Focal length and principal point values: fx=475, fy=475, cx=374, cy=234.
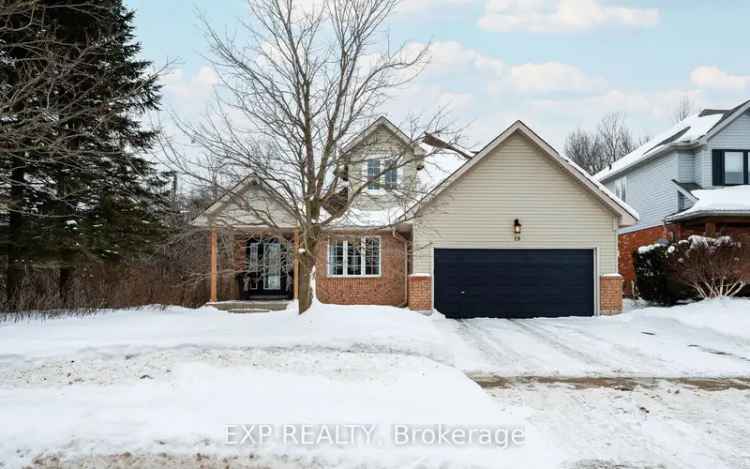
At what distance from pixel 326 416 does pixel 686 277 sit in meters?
13.4

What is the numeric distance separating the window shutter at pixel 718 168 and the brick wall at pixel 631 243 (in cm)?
248

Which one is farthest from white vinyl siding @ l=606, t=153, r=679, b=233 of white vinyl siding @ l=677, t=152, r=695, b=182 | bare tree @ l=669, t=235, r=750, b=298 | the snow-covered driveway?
the snow-covered driveway

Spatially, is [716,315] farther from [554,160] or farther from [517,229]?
[554,160]

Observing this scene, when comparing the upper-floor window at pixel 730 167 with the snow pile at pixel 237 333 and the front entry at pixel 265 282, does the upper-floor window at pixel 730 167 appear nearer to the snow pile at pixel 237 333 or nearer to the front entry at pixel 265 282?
the snow pile at pixel 237 333

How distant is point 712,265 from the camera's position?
45.0 ft

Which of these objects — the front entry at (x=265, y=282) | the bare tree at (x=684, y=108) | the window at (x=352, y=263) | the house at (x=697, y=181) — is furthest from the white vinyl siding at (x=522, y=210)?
the bare tree at (x=684, y=108)

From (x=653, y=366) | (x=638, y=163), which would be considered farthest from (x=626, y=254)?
(x=653, y=366)

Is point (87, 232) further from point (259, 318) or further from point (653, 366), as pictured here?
point (653, 366)

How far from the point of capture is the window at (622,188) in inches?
951

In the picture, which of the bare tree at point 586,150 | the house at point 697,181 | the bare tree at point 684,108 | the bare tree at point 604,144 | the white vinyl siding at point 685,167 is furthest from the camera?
the bare tree at point 586,150

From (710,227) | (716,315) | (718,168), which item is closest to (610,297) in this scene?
(716,315)

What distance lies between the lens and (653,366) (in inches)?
328

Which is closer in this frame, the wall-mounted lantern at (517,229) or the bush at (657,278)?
the wall-mounted lantern at (517,229)

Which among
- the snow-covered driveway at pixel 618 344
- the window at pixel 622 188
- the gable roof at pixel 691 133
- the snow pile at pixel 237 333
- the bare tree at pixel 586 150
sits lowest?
the snow-covered driveway at pixel 618 344
